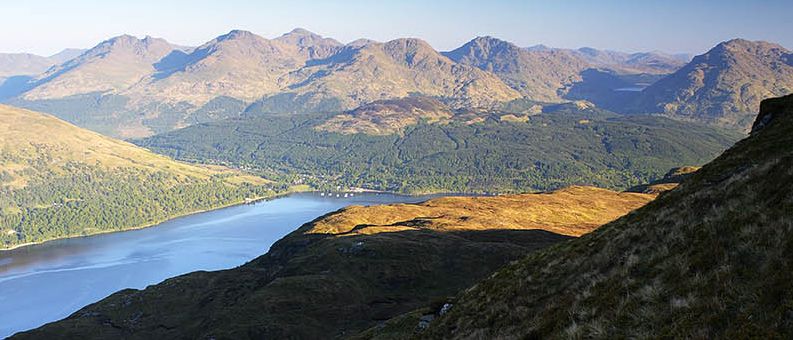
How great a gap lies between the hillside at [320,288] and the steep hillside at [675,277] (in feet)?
218

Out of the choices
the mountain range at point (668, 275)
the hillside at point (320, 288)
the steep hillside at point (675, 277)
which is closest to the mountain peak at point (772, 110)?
the mountain range at point (668, 275)

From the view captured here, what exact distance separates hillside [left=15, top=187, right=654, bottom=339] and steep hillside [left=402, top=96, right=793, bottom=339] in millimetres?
66551

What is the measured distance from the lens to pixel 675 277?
857 inches

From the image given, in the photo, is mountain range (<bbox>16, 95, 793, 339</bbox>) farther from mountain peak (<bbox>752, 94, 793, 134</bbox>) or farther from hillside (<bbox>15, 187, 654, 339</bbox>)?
hillside (<bbox>15, 187, 654, 339</bbox>)

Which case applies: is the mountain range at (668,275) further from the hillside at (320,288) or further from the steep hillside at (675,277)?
the hillside at (320,288)

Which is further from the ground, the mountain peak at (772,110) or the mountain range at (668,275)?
the mountain peak at (772,110)

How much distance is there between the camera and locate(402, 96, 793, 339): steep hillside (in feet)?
57.2

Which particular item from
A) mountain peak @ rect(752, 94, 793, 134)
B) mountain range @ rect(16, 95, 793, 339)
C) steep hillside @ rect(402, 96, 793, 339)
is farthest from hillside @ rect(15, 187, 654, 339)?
steep hillside @ rect(402, 96, 793, 339)

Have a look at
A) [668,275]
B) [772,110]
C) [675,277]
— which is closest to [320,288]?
[772,110]

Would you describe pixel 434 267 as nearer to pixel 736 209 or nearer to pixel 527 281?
pixel 527 281

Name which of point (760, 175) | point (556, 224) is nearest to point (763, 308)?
point (760, 175)

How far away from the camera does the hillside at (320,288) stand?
366 feet

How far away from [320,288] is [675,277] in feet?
347

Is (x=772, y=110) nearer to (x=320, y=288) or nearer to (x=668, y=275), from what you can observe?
(x=668, y=275)
